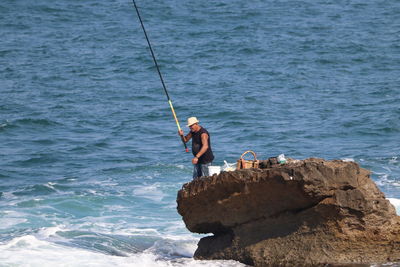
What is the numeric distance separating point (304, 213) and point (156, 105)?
43.6 feet

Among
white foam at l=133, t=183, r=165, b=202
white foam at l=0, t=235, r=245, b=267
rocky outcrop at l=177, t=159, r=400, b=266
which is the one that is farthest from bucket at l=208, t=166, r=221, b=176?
white foam at l=133, t=183, r=165, b=202

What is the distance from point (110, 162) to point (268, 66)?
10.00 m

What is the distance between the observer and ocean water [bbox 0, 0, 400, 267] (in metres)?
13.6

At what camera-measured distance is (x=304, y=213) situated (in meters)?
10.1

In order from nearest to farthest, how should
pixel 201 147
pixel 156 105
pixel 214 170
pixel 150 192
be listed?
pixel 214 170
pixel 201 147
pixel 150 192
pixel 156 105

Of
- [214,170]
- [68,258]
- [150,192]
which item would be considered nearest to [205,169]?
[214,170]

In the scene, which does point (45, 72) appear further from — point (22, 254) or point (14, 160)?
point (22, 254)

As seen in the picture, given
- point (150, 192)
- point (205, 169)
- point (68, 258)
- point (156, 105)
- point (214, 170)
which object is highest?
point (156, 105)

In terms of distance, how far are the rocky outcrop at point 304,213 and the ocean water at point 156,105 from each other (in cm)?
60

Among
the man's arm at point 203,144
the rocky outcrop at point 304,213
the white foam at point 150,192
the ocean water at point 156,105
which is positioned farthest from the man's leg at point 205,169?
the white foam at point 150,192

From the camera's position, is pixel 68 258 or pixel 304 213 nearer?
pixel 304 213

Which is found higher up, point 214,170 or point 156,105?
point 156,105

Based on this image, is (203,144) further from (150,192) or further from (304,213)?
(150,192)

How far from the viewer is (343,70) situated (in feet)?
85.6
